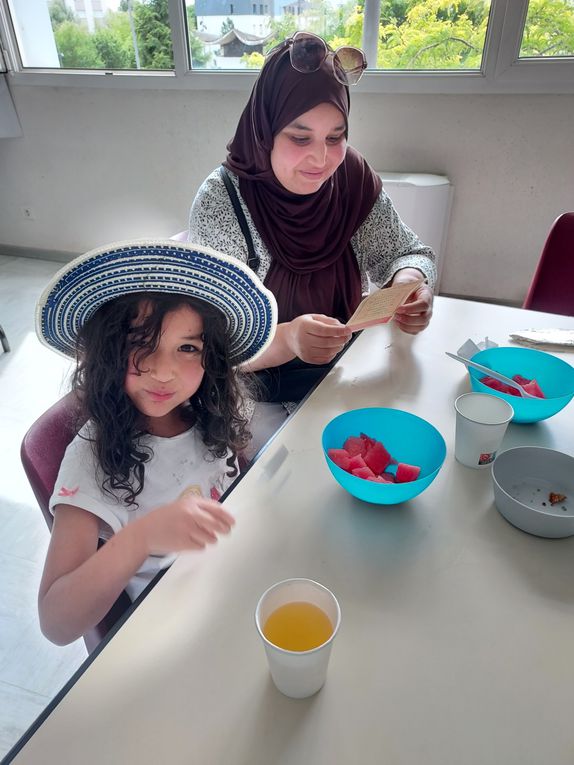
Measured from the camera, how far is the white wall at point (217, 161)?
2.82 meters

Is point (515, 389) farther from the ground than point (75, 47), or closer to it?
closer to it

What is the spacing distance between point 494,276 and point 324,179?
214 centimetres

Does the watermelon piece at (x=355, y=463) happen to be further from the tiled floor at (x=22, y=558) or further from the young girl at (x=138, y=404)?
the tiled floor at (x=22, y=558)

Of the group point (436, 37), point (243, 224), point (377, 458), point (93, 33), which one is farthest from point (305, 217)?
point (93, 33)

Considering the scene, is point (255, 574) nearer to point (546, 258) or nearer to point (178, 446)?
point (178, 446)

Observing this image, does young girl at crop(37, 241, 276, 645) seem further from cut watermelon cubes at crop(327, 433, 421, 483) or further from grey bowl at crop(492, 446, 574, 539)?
grey bowl at crop(492, 446, 574, 539)

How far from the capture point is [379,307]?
1134mm

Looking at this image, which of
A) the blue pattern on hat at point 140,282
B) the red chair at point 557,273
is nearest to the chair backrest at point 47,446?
the blue pattern on hat at point 140,282

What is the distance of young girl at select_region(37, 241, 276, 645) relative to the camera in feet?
2.29

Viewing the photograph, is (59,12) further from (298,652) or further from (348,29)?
(298,652)

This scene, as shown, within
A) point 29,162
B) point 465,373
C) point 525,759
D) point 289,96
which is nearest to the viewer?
point 525,759

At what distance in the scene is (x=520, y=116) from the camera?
108 inches

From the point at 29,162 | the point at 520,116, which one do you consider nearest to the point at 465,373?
the point at 520,116

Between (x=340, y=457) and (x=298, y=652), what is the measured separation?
1.21 ft
